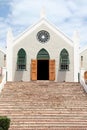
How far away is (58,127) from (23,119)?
84.7 inches

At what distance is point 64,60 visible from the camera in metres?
35.8

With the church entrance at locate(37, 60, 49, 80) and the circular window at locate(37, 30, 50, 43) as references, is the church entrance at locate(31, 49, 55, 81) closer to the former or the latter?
the church entrance at locate(37, 60, 49, 80)

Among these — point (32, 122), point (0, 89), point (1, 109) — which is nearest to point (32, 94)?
point (0, 89)

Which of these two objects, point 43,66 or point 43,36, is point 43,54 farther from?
point 43,66

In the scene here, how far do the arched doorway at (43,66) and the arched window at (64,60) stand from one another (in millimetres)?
1263

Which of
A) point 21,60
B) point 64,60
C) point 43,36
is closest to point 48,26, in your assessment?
point 43,36

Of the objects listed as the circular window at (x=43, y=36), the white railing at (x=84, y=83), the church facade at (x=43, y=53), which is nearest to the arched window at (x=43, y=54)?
the church facade at (x=43, y=53)

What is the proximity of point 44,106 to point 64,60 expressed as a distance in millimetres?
12389

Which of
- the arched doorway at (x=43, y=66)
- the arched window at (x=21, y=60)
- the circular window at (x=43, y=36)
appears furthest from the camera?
the circular window at (x=43, y=36)

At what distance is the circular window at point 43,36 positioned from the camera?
35938 mm

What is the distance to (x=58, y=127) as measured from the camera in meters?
20.3

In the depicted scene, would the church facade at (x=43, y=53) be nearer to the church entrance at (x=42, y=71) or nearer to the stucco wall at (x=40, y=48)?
the stucco wall at (x=40, y=48)

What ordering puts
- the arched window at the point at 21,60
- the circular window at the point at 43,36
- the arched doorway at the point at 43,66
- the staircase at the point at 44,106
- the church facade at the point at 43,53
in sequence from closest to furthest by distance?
1. the staircase at the point at 44,106
2. the church facade at the point at 43,53
3. the arched window at the point at 21,60
4. the arched doorway at the point at 43,66
5. the circular window at the point at 43,36

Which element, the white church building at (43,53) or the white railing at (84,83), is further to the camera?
the white church building at (43,53)
